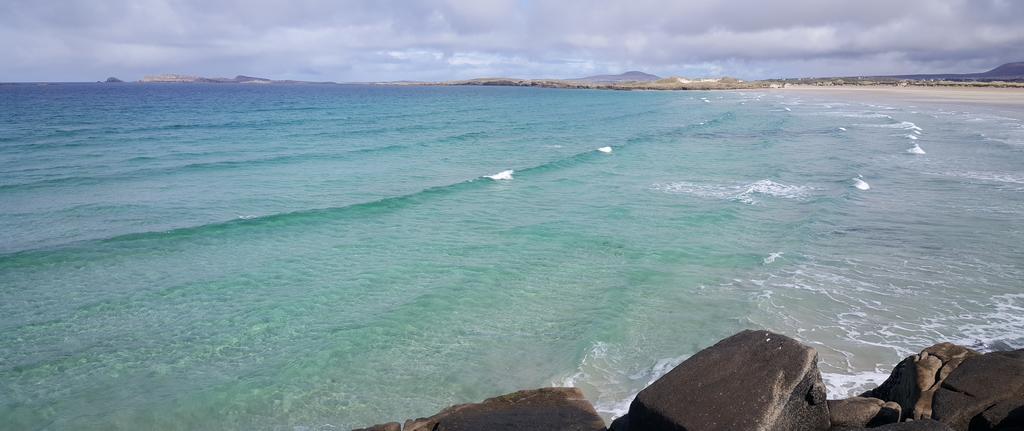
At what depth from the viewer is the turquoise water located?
9.63 metres

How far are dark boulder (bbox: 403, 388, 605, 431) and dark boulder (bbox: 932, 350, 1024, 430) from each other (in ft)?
11.5

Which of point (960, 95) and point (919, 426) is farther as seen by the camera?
point (960, 95)

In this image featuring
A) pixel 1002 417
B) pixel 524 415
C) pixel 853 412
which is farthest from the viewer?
pixel 524 415

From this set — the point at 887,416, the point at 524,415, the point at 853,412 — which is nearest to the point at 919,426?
the point at 853,412

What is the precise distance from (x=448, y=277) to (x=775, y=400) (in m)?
9.63

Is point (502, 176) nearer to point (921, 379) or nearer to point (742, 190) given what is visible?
point (742, 190)

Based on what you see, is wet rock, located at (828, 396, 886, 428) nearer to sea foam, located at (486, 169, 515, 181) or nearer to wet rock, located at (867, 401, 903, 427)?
wet rock, located at (867, 401, 903, 427)

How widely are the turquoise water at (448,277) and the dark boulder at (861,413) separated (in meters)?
2.48

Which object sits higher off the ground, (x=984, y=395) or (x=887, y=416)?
(x=984, y=395)

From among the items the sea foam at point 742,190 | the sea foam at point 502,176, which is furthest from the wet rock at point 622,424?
the sea foam at point 502,176

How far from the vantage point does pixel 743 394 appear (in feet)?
18.3

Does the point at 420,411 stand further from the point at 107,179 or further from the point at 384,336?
the point at 107,179

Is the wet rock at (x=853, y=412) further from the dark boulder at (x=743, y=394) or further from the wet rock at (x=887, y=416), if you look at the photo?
the dark boulder at (x=743, y=394)

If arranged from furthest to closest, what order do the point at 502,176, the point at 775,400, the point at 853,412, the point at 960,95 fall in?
1. the point at 960,95
2. the point at 502,176
3. the point at 853,412
4. the point at 775,400
